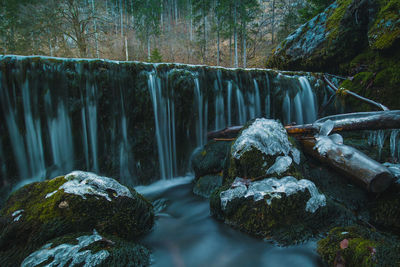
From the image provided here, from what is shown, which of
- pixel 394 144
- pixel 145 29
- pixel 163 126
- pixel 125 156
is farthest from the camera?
pixel 145 29

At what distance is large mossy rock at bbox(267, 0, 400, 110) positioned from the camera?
18.1ft

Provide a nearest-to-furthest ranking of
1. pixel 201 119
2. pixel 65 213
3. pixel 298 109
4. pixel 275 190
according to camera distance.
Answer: pixel 65 213 < pixel 275 190 < pixel 201 119 < pixel 298 109

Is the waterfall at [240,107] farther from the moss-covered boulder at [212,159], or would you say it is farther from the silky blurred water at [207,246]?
the silky blurred water at [207,246]

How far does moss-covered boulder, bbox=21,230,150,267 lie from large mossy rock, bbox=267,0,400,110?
258 inches

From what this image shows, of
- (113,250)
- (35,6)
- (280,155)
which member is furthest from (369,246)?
(35,6)

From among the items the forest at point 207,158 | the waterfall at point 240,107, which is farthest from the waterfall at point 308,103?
the waterfall at point 240,107

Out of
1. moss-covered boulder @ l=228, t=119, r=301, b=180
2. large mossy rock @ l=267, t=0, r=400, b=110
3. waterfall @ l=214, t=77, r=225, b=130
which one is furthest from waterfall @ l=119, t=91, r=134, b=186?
large mossy rock @ l=267, t=0, r=400, b=110

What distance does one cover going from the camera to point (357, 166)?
2861 mm

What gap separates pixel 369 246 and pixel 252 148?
1.71 meters

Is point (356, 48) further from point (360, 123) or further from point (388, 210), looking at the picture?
point (388, 210)

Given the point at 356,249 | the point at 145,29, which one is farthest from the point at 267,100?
the point at 145,29

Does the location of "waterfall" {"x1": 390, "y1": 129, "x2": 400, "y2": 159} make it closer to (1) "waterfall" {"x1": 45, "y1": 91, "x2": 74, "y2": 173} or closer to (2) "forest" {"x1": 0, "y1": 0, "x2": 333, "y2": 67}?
(1) "waterfall" {"x1": 45, "y1": 91, "x2": 74, "y2": 173}

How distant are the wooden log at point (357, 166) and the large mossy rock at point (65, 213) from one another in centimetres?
296

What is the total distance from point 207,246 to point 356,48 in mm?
9223
